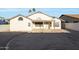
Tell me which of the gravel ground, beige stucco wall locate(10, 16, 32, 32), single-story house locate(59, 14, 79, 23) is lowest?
the gravel ground

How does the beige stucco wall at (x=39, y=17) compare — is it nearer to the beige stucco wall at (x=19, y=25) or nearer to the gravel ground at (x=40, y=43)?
the beige stucco wall at (x=19, y=25)

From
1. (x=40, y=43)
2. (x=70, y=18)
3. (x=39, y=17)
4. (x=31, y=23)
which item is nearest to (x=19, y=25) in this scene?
(x=31, y=23)

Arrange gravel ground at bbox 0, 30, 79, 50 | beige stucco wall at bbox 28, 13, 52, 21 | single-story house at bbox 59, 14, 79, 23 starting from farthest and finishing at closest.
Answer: single-story house at bbox 59, 14, 79, 23
beige stucco wall at bbox 28, 13, 52, 21
gravel ground at bbox 0, 30, 79, 50

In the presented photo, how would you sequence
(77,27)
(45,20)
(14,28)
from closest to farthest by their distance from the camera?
(14,28) < (77,27) < (45,20)

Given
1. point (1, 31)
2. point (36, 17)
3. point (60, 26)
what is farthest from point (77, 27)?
point (1, 31)

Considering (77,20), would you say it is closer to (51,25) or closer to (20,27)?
(51,25)

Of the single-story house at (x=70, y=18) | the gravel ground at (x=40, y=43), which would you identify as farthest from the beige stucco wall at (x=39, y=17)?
the gravel ground at (x=40, y=43)

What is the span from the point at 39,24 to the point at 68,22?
6520mm

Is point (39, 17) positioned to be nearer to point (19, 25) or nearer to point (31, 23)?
point (31, 23)

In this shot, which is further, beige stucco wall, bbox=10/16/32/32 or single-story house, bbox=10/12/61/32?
single-story house, bbox=10/12/61/32

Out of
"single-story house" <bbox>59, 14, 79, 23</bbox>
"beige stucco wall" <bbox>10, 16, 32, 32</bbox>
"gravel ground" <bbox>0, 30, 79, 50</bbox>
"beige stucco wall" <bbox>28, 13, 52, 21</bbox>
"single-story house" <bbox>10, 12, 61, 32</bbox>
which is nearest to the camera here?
"gravel ground" <bbox>0, 30, 79, 50</bbox>

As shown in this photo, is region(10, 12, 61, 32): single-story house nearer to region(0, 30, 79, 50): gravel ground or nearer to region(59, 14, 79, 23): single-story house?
region(59, 14, 79, 23): single-story house

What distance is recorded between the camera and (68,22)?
32.4 metres

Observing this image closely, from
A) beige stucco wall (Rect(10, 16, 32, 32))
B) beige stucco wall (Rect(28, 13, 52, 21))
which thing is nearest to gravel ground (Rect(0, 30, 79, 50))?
beige stucco wall (Rect(10, 16, 32, 32))
